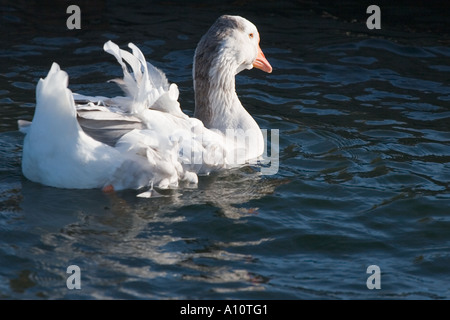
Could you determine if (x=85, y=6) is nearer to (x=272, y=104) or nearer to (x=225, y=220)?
(x=272, y=104)

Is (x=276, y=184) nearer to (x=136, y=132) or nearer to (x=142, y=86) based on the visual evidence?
(x=136, y=132)

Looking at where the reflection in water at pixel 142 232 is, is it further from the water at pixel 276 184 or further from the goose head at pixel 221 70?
the goose head at pixel 221 70

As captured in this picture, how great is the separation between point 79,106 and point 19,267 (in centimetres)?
168

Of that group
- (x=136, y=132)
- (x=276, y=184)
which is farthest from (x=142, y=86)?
(x=276, y=184)

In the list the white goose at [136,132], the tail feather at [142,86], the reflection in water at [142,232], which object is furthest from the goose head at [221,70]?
the reflection in water at [142,232]

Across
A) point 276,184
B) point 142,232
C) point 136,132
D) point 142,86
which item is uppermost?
point 142,86

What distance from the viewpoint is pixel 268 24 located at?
12.0m

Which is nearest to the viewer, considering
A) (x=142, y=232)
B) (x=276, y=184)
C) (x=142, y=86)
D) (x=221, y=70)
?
(x=142, y=232)

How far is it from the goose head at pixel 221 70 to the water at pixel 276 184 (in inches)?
26.6

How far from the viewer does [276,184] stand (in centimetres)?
725

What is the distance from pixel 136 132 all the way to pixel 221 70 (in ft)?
4.81

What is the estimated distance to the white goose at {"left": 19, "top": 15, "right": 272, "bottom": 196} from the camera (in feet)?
20.6

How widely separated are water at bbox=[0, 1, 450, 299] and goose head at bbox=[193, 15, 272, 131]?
676 millimetres
